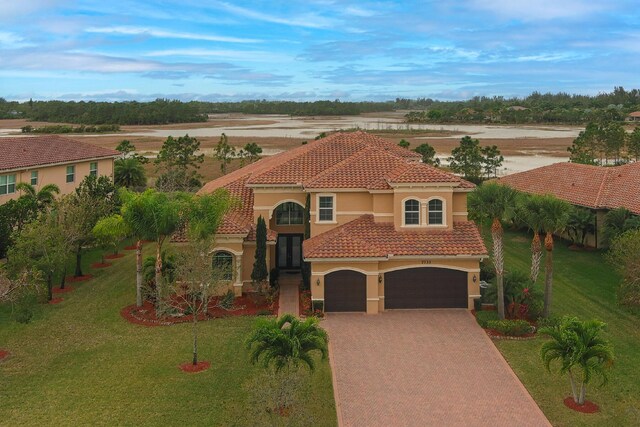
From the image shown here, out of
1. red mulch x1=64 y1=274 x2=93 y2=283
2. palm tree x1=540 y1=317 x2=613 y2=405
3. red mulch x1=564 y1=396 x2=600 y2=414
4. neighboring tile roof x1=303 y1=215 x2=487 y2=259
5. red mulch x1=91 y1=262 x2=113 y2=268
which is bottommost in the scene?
red mulch x1=564 y1=396 x2=600 y2=414

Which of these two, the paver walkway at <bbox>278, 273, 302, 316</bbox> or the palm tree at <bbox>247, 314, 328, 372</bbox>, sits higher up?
the palm tree at <bbox>247, 314, 328, 372</bbox>

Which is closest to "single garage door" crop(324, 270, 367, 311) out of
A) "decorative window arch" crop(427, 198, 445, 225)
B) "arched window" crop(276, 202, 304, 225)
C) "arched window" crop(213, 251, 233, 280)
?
"decorative window arch" crop(427, 198, 445, 225)

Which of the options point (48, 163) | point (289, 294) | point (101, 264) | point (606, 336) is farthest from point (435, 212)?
point (48, 163)

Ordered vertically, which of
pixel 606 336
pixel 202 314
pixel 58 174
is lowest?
pixel 606 336

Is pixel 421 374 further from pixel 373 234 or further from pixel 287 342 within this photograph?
pixel 373 234

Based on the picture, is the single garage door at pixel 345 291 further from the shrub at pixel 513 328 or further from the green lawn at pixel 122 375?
the shrub at pixel 513 328

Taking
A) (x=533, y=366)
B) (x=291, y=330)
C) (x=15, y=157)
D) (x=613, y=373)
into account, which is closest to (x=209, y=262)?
(x=291, y=330)

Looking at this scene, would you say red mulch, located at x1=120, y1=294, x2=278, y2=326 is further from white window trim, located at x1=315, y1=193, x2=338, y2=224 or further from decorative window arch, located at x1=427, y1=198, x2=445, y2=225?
decorative window arch, located at x1=427, y1=198, x2=445, y2=225
